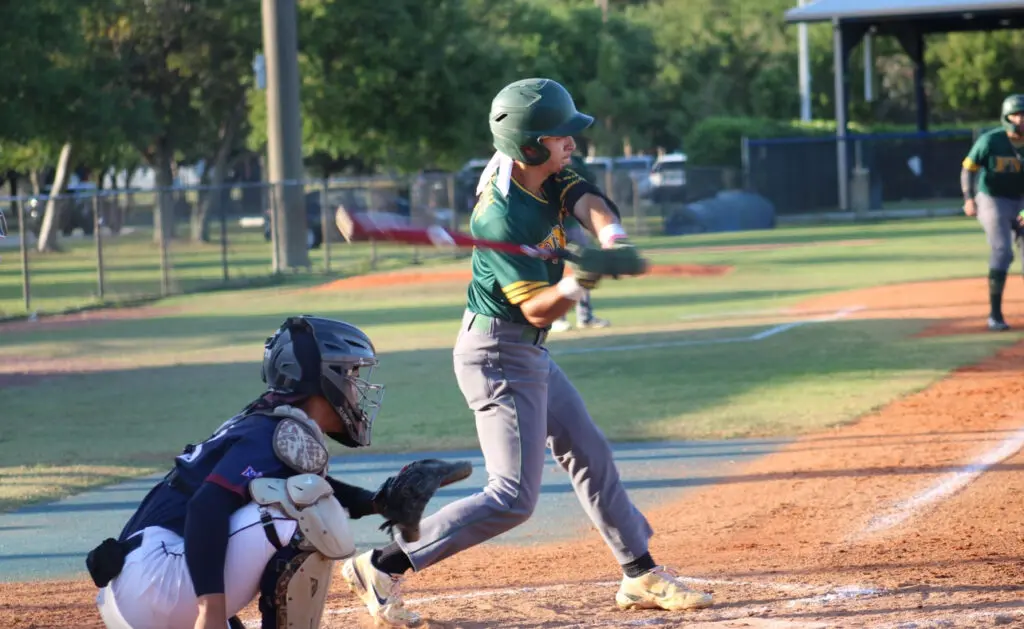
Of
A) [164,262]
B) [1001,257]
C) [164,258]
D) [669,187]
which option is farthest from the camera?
[669,187]

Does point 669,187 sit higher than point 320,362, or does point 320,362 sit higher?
point 669,187

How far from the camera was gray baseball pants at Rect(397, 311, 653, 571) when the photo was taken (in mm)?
5426

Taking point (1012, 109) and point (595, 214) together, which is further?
point (1012, 109)

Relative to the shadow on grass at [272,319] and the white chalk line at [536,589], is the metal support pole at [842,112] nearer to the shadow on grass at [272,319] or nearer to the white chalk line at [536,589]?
the shadow on grass at [272,319]

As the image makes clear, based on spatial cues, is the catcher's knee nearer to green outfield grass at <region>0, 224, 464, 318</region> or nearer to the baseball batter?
the baseball batter

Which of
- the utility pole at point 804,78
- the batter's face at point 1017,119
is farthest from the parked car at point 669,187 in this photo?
the batter's face at point 1017,119

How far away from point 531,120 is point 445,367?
8.75 m

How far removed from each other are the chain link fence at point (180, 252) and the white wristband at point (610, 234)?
13.5m

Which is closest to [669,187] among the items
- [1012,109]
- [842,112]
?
[842,112]

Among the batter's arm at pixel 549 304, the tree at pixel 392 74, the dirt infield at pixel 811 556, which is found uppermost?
the tree at pixel 392 74

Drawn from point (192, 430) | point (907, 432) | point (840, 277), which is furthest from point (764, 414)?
point (840, 277)

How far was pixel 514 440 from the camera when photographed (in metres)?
5.44

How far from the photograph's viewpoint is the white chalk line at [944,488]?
7281 millimetres

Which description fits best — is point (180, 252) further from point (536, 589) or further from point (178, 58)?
point (536, 589)
